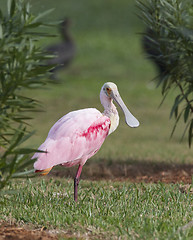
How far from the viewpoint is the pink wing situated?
17.6 feet

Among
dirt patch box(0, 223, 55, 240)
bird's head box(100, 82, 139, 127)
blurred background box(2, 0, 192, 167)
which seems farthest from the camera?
blurred background box(2, 0, 192, 167)

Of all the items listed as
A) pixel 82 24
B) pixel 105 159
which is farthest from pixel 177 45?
pixel 82 24

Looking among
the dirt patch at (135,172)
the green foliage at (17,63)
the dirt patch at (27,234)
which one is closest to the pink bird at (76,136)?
the dirt patch at (27,234)

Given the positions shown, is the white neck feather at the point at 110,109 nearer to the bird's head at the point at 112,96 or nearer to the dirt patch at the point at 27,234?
the bird's head at the point at 112,96

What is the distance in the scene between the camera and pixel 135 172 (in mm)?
7703

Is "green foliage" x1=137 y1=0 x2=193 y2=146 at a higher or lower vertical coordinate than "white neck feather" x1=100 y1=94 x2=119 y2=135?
higher

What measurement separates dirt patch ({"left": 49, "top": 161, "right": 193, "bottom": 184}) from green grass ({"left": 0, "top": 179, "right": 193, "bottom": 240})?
977 mm

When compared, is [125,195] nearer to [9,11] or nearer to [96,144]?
[96,144]

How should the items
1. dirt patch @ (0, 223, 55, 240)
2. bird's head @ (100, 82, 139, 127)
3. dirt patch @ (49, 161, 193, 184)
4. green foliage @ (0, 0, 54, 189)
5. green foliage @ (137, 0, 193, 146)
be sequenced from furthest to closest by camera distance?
dirt patch @ (49, 161, 193, 184) → green foliage @ (137, 0, 193, 146) → bird's head @ (100, 82, 139, 127) → dirt patch @ (0, 223, 55, 240) → green foliage @ (0, 0, 54, 189)

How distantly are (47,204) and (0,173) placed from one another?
1148mm

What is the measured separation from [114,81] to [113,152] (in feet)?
32.8

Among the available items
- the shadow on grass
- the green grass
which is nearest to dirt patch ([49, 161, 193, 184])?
the shadow on grass

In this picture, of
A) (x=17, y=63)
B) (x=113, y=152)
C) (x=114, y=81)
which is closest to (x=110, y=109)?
(x=17, y=63)

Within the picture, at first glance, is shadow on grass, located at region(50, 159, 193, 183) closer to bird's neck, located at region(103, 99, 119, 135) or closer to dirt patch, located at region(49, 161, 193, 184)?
dirt patch, located at region(49, 161, 193, 184)
